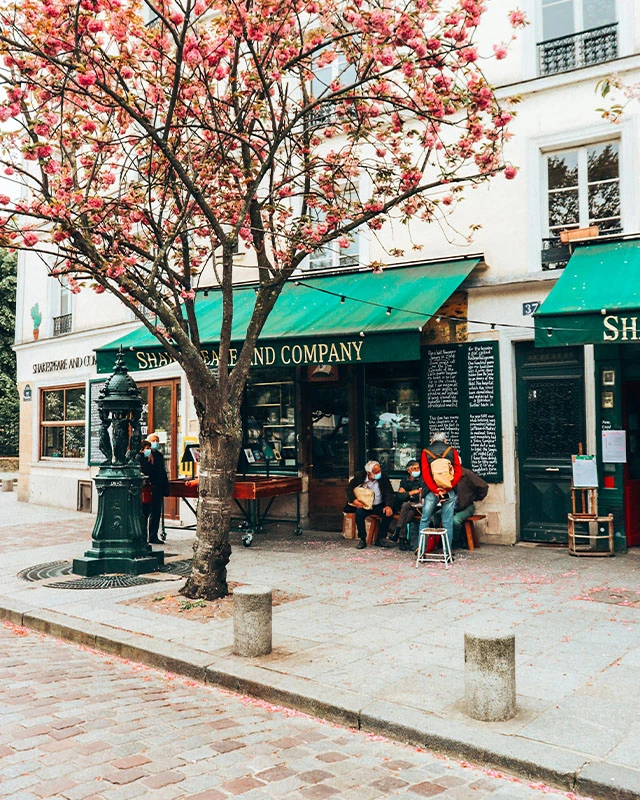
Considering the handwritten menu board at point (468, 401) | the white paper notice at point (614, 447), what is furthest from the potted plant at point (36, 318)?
the white paper notice at point (614, 447)

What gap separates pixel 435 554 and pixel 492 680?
5392mm

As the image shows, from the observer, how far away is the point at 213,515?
7719 mm

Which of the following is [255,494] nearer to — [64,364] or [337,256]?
[337,256]

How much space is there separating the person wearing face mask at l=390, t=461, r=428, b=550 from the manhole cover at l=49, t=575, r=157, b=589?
11.7ft

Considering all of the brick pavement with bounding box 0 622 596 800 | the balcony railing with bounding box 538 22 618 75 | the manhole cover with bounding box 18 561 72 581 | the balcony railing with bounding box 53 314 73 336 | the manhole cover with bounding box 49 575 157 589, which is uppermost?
the balcony railing with bounding box 538 22 618 75

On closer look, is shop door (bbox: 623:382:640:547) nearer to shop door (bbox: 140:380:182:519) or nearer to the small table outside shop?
the small table outside shop

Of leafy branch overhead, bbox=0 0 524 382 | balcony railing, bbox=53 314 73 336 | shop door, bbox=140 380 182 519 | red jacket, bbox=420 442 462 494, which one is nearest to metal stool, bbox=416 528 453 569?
red jacket, bbox=420 442 462 494

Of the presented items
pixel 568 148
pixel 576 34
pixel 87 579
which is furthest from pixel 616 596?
pixel 576 34

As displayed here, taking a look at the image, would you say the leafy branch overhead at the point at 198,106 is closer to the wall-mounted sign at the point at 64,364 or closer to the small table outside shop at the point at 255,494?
the small table outside shop at the point at 255,494

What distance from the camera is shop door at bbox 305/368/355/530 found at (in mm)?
12648

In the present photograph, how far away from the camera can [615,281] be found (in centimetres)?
938

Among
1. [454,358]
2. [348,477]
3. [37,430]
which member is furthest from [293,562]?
[37,430]

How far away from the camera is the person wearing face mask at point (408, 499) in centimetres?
1073

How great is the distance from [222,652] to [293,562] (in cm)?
401
